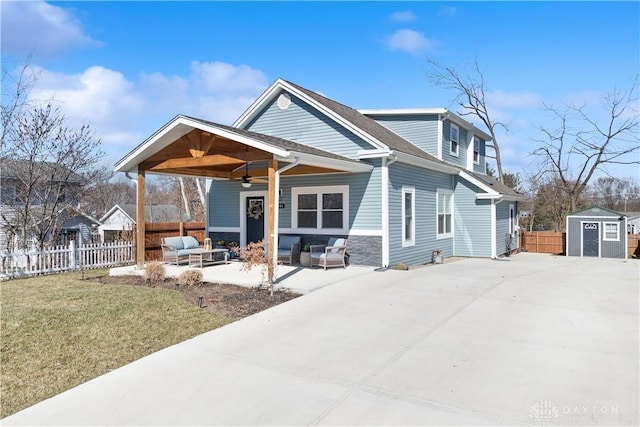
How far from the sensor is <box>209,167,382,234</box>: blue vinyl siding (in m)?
11.5

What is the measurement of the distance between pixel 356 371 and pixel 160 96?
82.0 feet

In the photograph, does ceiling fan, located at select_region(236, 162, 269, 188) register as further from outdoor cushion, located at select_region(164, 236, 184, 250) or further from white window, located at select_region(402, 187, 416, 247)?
white window, located at select_region(402, 187, 416, 247)

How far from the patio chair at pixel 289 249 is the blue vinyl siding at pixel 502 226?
8681mm

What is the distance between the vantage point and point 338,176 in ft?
39.3

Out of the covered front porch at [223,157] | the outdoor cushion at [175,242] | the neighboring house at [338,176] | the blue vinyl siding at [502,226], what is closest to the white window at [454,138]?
the neighboring house at [338,176]

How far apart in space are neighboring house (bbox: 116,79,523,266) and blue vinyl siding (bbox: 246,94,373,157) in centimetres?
3

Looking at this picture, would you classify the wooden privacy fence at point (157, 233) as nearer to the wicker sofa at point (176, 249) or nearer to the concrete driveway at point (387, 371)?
the wicker sofa at point (176, 249)

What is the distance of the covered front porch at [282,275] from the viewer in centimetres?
870

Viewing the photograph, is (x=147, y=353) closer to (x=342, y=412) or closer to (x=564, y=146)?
(x=342, y=412)

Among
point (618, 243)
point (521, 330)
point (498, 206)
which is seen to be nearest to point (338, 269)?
point (521, 330)

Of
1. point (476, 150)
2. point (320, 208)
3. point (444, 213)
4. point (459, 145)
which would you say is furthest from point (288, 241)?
point (476, 150)

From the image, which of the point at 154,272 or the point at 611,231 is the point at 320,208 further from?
the point at 611,231

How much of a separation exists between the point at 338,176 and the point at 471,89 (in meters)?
22.4

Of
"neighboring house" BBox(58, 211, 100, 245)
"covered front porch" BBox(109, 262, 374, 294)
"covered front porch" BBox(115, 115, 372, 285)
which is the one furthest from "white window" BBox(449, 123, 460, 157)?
"neighboring house" BBox(58, 211, 100, 245)
